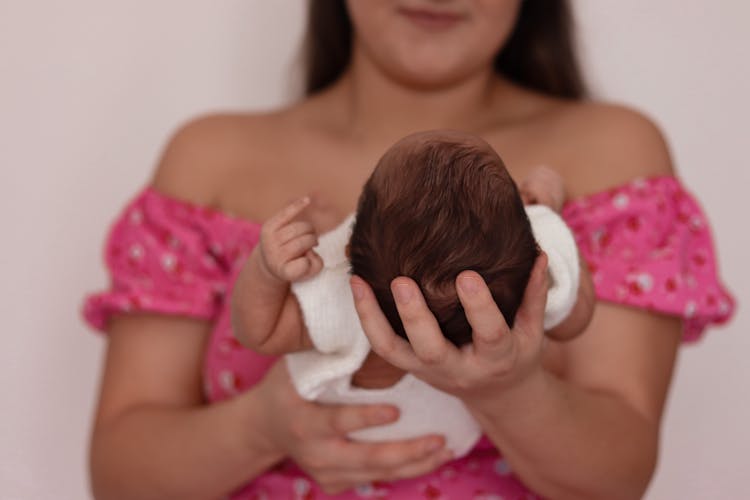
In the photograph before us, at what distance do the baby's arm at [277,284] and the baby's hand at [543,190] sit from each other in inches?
8.9

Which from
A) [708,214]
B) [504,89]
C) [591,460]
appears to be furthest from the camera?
[708,214]

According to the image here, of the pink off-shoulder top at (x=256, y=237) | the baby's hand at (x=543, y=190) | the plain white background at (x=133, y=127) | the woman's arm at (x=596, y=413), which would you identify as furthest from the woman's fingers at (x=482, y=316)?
the plain white background at (x=133, y=127)

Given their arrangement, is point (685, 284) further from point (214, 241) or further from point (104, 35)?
point (104, 35)

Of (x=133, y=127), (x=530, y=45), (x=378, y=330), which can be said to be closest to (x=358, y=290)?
(x=378, y=330)

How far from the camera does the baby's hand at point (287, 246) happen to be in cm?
84

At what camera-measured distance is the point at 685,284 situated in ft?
3.77

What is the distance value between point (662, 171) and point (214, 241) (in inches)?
20.6

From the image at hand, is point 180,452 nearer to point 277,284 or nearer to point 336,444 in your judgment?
point 336,444

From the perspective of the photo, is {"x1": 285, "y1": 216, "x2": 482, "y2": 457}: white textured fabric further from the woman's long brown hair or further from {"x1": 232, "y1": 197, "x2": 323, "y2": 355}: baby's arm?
the woman's long brown hair

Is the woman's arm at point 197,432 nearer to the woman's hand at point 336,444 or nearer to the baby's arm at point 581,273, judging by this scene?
the woman's hand at point 336,444

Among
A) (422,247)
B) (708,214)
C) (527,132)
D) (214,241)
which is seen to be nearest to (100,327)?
(214,241)

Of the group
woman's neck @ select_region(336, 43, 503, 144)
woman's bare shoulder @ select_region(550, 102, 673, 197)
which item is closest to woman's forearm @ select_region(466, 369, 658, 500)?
woman's bare shoulder @ select_region(550, 102, 673, 197)

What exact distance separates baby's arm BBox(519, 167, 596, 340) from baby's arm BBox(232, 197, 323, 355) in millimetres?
225

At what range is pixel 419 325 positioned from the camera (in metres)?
0.78
